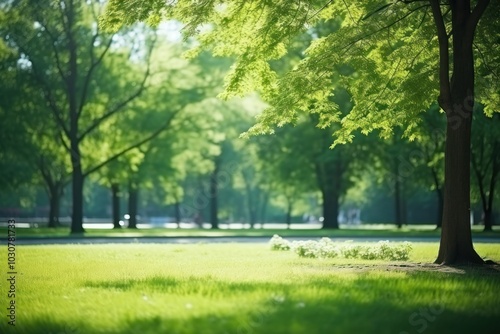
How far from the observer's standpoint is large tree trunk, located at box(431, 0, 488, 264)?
37.4ft

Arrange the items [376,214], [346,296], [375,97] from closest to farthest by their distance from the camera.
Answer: [346,296], [375,97], [376,214]

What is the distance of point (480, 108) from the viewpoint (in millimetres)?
30172

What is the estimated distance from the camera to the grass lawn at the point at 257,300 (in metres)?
5.70

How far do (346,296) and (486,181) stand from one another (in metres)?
33.1

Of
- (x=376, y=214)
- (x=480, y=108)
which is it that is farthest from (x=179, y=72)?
(x=376, y=214)

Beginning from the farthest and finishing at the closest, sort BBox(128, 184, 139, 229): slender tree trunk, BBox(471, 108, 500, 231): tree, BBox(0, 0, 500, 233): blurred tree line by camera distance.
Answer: BBox(128, 184, 139, 229): slender tree trunk → BBox(0, 0, 500, 233): blurred tree line → BBox(471, 108, 500, 231): tree

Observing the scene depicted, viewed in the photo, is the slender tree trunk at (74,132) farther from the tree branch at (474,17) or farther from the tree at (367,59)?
the tree branch at (474,17)

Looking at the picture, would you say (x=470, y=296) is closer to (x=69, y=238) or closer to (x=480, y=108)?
(x=69, y=238)

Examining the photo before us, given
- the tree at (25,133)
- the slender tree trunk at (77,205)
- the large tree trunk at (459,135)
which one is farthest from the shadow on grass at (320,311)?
the tree at (25,133)

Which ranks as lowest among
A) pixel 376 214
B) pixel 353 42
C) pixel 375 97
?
pixel 376 214

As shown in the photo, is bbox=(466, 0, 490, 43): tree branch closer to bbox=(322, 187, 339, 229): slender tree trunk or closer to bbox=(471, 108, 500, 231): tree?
bbox=(471, 108, 500, 231): tree

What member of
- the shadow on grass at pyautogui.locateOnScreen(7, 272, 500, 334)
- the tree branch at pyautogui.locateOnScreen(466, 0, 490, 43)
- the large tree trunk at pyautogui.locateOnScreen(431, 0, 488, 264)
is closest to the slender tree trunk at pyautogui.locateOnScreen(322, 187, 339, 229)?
the large tree trunk at pyautogui.locateOnScreen(431, 0, 488, 264)

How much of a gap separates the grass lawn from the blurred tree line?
18.5 meters

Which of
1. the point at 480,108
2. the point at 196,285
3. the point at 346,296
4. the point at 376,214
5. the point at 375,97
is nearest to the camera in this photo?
the point at 346,296
